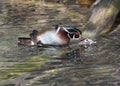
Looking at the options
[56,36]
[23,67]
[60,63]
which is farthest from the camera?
[56,36]

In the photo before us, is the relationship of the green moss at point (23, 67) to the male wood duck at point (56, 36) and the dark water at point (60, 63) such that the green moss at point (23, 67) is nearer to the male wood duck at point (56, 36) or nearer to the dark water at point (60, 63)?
the dark water at point (60, 63)

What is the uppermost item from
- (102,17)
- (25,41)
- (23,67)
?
(102,17)

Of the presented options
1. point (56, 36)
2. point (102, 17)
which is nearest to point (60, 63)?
point (56, 36)

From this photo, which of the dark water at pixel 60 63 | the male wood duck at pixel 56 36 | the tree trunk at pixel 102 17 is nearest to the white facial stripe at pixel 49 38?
the male wood duck at pixel 56 36

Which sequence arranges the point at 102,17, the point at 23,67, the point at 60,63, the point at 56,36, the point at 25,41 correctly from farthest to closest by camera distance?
the point at 102,17, the point at 25,41, the point at 56,36, the point at 60,63, the point at 23,67

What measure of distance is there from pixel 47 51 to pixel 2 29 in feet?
9.28

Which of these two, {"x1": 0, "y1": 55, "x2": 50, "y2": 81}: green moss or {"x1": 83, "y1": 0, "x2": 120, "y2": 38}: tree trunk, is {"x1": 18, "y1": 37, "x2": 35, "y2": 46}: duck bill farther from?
{"x1": 83, "y1": 0, "x2": 120, "y2": 38}: tree trunk

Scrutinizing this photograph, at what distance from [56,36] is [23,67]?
138 centimetres

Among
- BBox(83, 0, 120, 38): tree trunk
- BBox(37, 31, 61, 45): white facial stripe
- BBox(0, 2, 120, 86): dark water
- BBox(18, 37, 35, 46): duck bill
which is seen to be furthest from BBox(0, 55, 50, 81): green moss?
BBox(83, 0, 120, 38): tree trunk

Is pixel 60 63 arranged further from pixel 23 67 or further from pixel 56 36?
pixel 56 36

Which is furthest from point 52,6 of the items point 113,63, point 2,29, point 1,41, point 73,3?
point 113,63

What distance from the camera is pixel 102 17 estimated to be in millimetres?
9828

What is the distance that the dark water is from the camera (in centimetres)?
664

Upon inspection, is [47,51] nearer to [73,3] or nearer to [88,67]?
[88,67]
